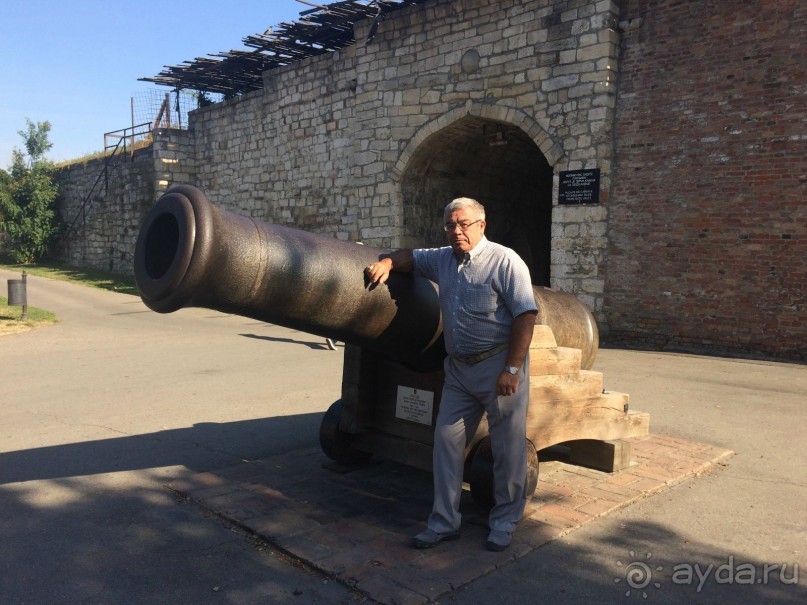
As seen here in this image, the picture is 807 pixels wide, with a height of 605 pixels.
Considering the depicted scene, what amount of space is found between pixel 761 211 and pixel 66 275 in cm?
2145

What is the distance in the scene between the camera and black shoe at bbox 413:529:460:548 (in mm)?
3215

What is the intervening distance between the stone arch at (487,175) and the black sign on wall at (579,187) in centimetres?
40

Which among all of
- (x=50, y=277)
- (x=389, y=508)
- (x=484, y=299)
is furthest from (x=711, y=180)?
(x=50, y=277)

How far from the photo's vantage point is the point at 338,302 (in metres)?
3.13

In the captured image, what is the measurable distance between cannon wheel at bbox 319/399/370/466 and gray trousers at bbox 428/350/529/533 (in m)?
1.13

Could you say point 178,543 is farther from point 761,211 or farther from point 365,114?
point 365,114

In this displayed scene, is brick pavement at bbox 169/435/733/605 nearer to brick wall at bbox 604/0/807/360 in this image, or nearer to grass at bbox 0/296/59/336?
brick wall at bbox 604/0/807/360

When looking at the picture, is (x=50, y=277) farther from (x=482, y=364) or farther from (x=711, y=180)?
(x=482, y=364)

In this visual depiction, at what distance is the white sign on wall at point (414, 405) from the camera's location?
377cm

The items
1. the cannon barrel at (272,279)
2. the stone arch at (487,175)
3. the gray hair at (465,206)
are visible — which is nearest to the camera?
the cannon barrel at (272,279)

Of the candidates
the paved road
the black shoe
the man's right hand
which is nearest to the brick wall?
the paved road

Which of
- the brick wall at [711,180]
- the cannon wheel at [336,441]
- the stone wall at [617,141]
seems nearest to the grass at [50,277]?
the stone wall at [617,141]

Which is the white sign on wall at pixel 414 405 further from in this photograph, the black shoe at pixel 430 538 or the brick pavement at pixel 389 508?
the black shoe at pixel 430 538

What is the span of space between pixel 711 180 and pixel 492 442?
26.5 feet
